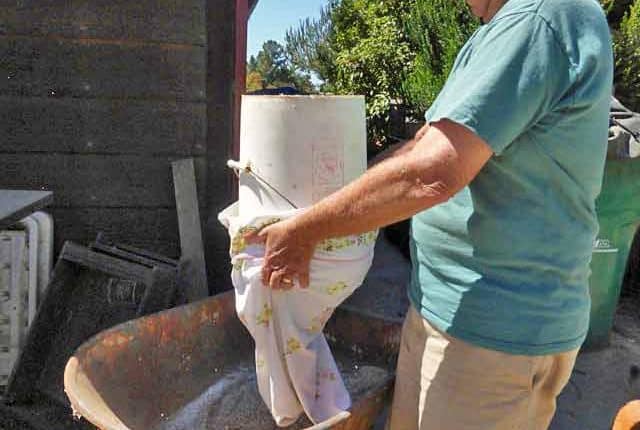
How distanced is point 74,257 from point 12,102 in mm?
787

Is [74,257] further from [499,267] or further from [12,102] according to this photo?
[499,267]

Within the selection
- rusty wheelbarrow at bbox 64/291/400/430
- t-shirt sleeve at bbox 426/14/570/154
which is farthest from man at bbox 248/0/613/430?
rusty wheelbarrow at bbox 64/291/400/430

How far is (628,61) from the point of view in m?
4.45

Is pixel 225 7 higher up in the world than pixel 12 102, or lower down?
higher up

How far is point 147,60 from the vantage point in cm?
293

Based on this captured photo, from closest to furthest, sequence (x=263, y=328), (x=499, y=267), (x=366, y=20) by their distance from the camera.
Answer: (x=499, y=267), (x=263, y=328), (x=366, y=20)

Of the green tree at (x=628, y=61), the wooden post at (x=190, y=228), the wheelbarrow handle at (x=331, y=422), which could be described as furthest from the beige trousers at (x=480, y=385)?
the green tree at (x=628, y=61)

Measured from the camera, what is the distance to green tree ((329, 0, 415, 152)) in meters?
5.09

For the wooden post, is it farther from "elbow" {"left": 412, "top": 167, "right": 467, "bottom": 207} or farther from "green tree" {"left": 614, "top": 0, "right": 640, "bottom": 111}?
"green tree" {"left": 614, "top": 0, "right": 640, "bottom": 111}

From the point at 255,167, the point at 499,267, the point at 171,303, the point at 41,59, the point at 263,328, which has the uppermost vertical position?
the point at 41,59

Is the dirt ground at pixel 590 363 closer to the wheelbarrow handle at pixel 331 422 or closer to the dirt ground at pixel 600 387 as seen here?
the dirt ground at pixel 600 387

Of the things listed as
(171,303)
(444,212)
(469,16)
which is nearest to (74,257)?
(171,303)

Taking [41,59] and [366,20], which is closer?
[41,59]

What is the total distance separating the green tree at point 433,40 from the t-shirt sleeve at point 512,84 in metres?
3.16
